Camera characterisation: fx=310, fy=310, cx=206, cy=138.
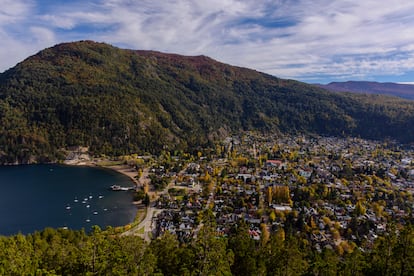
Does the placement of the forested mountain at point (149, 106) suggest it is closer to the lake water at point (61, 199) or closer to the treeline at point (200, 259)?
the lake water at point (61, 199)

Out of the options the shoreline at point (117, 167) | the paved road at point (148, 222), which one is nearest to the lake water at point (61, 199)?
the shoreline at point (117, 167)

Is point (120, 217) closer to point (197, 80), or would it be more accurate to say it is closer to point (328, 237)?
point (328, 237)

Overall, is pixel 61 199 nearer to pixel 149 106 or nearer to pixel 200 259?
pixel 200 259

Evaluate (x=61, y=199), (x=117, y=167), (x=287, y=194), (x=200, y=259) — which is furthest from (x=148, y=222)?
(x=117, y=167)

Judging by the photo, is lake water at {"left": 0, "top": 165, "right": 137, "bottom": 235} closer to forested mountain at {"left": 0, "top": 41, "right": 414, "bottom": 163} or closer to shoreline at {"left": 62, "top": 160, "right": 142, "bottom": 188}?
shoreline at {"left": 62, "top": 160, "right": 142, "bottom": 188}

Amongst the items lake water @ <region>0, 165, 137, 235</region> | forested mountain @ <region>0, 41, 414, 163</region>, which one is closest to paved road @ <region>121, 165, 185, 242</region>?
lake water @ <region>0, 165, 137, 235</region>

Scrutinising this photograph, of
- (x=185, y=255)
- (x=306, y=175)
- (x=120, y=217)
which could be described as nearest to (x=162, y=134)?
(x=306, y=175)

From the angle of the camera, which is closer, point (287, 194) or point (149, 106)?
point (287, 194)
